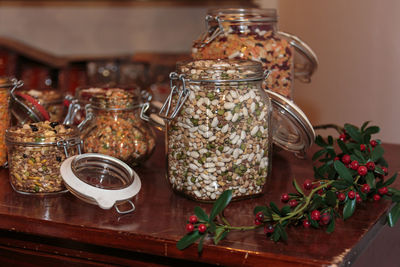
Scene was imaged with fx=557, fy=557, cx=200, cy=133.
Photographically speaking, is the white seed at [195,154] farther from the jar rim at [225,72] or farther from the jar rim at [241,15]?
the jar rim at [241,15]

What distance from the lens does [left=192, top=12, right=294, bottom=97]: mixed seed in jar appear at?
1065mm

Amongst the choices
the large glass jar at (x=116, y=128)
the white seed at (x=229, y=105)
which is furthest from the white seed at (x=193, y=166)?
the large glass jar at (x=116, y=128)

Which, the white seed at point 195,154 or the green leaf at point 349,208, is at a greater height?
the white seed at point 195,154

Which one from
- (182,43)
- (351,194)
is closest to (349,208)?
(351,194)

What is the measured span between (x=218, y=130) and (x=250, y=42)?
12.4 inches

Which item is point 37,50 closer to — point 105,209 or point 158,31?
point 158,31

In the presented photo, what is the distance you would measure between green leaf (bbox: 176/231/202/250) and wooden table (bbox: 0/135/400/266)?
2 cm

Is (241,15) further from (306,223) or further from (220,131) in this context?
(306,223)

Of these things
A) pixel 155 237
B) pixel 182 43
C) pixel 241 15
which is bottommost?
pixel 182 43

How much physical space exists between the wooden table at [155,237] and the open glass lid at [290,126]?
11 centimetres

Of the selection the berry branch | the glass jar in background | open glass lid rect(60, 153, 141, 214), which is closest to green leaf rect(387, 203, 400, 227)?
the berry branch

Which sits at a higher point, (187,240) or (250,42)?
(250,42)

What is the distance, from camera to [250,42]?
1.07 meters

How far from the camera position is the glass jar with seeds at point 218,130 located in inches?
32.2
